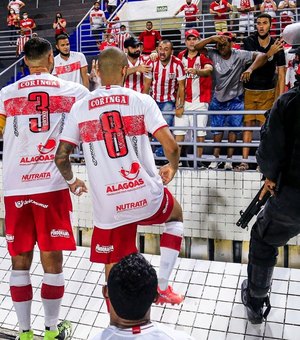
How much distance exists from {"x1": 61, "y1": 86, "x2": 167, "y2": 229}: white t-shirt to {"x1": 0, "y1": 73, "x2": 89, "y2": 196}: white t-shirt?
14.3 inches

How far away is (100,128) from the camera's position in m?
3.40

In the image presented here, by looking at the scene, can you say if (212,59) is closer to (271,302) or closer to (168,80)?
(168,80)

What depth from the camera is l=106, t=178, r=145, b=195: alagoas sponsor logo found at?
345cm

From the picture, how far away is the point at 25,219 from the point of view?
12.9ft

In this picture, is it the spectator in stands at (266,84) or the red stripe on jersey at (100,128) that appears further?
the spectator in stands at (266,84)

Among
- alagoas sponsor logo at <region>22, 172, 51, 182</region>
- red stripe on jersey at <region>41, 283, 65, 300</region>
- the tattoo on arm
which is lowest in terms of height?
red stripe on jersey at <region>41, 283, 65, 300</region>

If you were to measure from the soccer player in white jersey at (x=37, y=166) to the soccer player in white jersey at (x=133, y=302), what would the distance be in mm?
1935

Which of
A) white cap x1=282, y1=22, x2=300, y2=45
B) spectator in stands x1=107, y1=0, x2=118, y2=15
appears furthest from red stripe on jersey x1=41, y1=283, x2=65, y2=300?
spectator in stands x1=107, y1=0, x2=118, y2=15

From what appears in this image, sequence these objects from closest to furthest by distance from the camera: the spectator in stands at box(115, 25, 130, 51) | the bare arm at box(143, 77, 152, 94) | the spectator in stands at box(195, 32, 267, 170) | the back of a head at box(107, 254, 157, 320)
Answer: the back of a head at box(107, 254, 157, 320) → the spectator in stands at box(195, 32, 267, 170) → the bare arm at box(143, 77, 152, 94) → the spectator in stands at box(115, 25, 130, 51)

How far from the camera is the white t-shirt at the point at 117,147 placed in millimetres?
3408

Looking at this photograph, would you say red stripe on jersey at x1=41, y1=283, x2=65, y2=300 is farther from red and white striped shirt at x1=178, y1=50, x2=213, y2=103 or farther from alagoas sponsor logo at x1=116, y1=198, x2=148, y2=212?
red and white striped shirt at x1=178, y1=50, x2=213, y2=103

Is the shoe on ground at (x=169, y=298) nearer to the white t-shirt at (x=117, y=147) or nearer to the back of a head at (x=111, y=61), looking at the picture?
the white t-shirt at (x=117, y=147)

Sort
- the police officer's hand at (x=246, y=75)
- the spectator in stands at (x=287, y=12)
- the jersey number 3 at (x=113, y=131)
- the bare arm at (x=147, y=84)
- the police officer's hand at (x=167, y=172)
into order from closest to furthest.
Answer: the jersey number 3 at (x=113, y=131) < the police officer's hand at (x=167, y=172) < the police officer's hand at (x=246, y=75) < the bare arm at (x=147, y=84) < the spectator in stands at (x=287, y=12)

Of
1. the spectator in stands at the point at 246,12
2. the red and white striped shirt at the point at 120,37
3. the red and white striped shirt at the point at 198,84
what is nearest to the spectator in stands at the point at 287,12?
the spectator in stands at the point at 246,12
